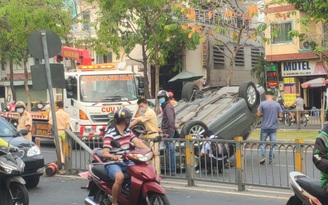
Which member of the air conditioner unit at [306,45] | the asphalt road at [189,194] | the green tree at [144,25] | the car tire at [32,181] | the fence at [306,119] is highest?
the green tree at [144,25]

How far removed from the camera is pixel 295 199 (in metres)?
6.67

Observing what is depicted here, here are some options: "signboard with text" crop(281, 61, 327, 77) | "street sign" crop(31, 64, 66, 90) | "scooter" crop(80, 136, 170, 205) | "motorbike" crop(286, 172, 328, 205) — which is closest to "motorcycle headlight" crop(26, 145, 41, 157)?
"street sign" crop(31, 64, 66, 90)

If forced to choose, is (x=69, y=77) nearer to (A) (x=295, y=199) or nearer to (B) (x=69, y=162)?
(B) (x=69, y=162)

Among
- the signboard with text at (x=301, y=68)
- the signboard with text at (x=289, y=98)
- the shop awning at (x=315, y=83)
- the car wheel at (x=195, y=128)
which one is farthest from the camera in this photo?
the signboard with text at (x=301, y=68)

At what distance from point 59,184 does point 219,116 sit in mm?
4076

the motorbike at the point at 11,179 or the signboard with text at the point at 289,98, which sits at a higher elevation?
the motorbike at the point at 11,179

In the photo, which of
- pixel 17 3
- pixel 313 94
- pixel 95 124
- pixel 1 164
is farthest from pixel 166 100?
pixel 313 94

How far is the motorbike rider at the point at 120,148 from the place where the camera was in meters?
8.05

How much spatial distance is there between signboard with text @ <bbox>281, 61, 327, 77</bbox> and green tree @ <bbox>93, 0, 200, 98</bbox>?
20.9 feet

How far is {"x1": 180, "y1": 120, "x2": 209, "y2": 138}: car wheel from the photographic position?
13479 mm

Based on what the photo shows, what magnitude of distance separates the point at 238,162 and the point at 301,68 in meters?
26.3

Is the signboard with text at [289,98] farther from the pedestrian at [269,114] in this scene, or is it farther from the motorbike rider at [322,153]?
the motorbike rider at [322,153]

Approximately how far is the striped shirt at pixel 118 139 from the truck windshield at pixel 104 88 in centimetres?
1102

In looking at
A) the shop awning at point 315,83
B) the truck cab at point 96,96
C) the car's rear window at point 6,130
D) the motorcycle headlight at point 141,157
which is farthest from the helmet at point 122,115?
the shop awning at point 315,83
